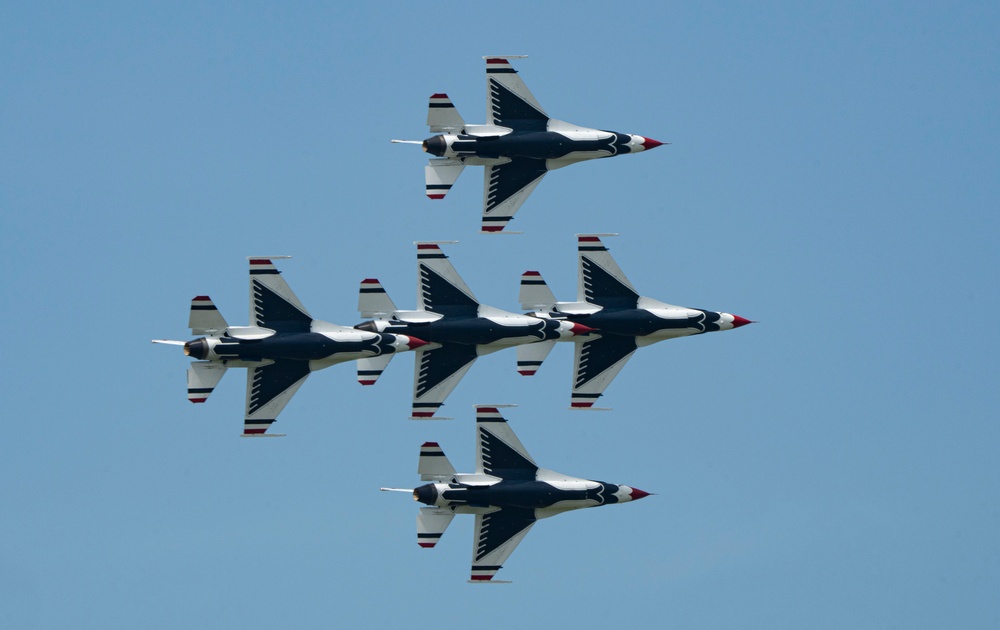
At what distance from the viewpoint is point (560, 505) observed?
444 ft

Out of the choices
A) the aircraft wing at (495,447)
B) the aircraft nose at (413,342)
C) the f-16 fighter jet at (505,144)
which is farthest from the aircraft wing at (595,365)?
the aircraft nose at (413,342)

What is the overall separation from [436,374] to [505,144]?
14712mm

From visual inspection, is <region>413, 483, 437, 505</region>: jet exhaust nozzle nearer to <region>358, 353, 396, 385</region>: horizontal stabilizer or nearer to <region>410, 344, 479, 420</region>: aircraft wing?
<region>410, 344, 479, 420</region>: aircraft wing

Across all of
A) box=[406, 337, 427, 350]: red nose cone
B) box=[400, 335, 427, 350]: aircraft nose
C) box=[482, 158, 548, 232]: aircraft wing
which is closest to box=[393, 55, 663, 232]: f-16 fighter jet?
box=[482, 158, 548, 232]: aircraft wing

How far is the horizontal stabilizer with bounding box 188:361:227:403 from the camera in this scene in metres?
131

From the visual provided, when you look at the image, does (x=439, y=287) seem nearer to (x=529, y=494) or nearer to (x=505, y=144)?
(x=505, y=144)

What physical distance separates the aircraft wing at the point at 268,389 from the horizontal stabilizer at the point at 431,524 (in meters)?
10.5

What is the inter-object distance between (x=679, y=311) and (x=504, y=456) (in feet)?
46.0

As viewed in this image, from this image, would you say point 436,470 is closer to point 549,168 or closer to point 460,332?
point 460,332

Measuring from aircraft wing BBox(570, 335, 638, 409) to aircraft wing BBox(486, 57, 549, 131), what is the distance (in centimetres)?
1374

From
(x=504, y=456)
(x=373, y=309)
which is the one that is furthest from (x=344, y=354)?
(x=504, y=456)

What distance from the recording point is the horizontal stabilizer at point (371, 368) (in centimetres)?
13325

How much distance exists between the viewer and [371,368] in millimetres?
133250

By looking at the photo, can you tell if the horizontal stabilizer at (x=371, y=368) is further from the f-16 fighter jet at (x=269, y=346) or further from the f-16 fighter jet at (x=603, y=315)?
the f-16 fighter jet at (x=603, y=315)
